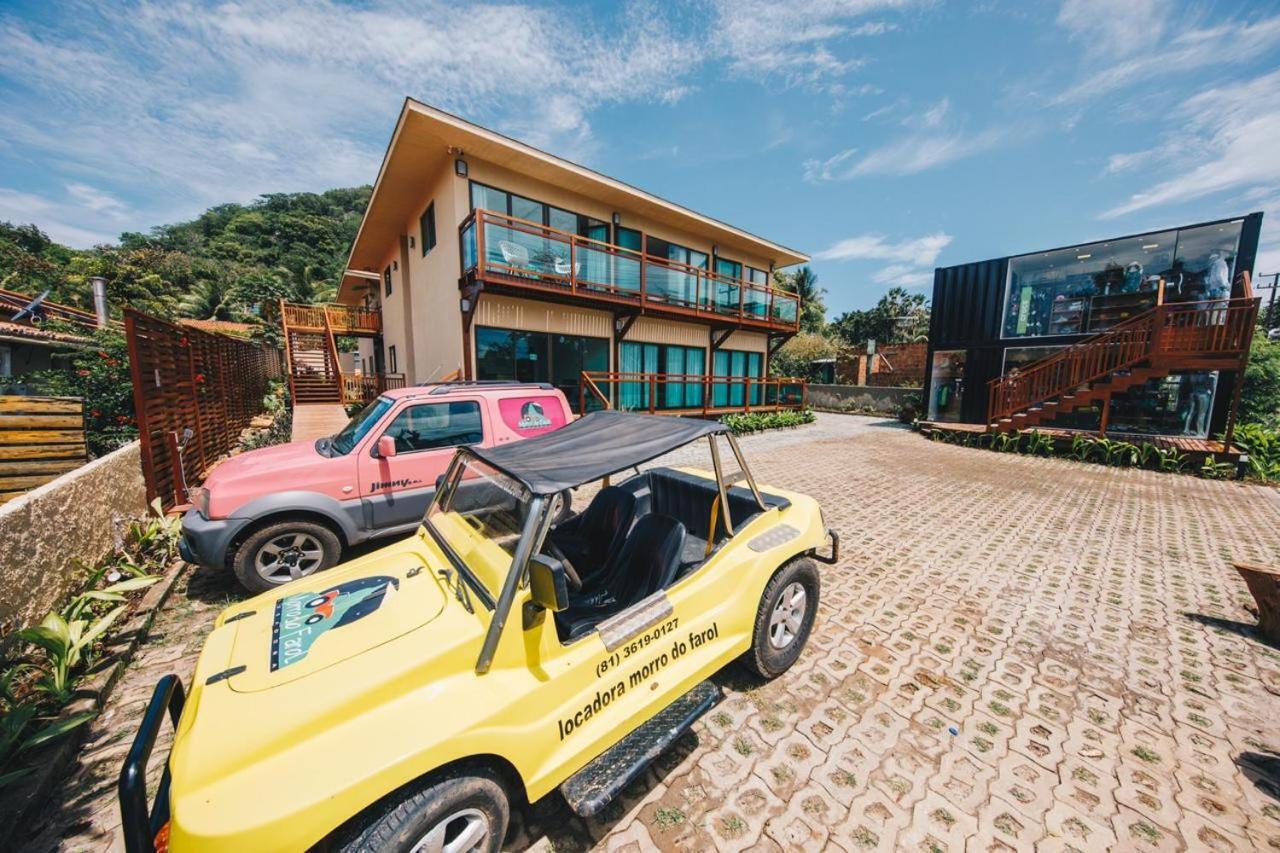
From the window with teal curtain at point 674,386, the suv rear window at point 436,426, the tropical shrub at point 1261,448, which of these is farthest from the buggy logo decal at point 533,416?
the tropical shrub at point 1261,448

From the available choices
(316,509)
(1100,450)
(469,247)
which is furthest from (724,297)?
(316,509)

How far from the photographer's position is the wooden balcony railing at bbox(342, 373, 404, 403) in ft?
48.7

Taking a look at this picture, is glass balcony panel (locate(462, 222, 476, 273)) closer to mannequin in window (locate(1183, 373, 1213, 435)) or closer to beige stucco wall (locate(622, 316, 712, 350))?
beige stucco wall (locate(622, 316, 712, 350))

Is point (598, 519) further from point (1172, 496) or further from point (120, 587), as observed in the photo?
point (1172, 496)

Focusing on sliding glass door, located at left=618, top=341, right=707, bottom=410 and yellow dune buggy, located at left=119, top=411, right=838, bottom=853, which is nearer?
yellow dune buggy, located at left=119, top=411, right=838, bottom=853

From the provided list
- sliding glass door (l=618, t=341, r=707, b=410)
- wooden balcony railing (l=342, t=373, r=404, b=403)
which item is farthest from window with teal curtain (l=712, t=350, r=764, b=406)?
wooden balcony railing (l=342, t=373, r=404, b=403)

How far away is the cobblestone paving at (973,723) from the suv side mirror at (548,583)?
1276 millimetres

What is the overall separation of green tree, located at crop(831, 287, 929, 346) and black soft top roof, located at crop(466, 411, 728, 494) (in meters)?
42.4

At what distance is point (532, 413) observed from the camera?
5.19 m

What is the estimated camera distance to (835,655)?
3.37 metres

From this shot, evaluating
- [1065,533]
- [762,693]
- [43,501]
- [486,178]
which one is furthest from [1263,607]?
[486,178]

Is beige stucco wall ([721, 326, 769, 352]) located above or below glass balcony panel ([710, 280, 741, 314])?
below

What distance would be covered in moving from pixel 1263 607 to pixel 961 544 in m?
2.16

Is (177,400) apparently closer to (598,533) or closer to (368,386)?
(598,533)
